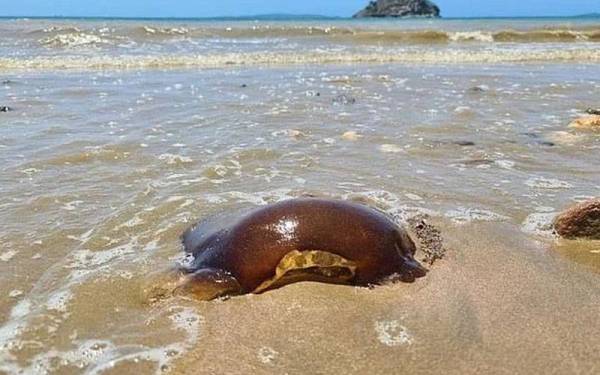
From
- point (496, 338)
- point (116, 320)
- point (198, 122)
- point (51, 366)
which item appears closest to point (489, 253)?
point (496, 338)

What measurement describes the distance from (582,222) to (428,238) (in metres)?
0.80

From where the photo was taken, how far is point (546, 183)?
4.44 metres

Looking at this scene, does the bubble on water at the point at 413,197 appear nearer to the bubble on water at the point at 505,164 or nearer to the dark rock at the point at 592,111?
the bubble on water at the point at 505,164

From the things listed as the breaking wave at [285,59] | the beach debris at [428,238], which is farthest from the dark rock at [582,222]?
the breaking wave at [285,59]

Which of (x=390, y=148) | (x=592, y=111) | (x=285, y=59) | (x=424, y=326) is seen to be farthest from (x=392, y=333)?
(x=285, y=59)

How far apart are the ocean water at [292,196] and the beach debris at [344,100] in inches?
2.2

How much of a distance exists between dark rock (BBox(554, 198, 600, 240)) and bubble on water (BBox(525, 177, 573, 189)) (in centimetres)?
97

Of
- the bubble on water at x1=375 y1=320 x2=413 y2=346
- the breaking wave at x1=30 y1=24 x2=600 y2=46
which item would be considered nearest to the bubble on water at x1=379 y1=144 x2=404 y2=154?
the bubble on water at x1=375 y1=320 x2=413 y2=346

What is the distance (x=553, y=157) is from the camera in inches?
204

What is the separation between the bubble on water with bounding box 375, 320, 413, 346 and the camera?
2.35 metres

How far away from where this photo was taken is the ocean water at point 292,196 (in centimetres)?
231

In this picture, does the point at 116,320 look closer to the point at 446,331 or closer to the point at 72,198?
the point at 446,331

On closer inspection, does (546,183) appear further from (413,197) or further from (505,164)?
(413,197)

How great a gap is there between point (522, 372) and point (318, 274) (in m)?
0.92
